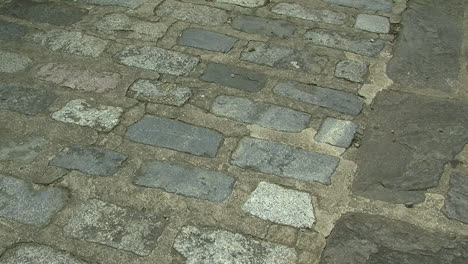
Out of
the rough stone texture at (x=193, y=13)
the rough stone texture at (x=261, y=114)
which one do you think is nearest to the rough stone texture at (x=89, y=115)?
the rough stone texture at (x=261, y=114)

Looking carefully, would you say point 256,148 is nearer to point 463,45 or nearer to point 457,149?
point 457,149

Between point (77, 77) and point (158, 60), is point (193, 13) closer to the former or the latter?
point (158, 60)

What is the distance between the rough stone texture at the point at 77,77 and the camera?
3.09 metres

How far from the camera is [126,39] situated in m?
3.54

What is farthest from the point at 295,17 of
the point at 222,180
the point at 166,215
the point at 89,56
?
the point at 166,215

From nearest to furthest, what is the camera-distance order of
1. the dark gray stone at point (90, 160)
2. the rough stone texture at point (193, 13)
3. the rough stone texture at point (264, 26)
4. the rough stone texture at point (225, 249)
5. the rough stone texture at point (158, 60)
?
the rough stone texture at point (225, 249), the dark gray stone at point (90, 160), the rough stone texture at point (158, 60), the rough stone texture at point (264, 26), the rough stone texture at point (193, 13)

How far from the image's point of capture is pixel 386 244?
2.21m

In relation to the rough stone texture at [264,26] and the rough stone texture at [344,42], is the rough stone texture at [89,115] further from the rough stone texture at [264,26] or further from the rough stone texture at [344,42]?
the rough stone texture at [344,42]

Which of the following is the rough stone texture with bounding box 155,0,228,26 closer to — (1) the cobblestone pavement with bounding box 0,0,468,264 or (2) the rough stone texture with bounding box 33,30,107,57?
(1) the cobblestone pavement with bounding box 0,0,468,264

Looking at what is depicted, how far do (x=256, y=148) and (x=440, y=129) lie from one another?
930mm

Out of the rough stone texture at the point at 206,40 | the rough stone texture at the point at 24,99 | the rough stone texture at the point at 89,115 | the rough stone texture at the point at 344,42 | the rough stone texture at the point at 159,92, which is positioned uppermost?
the rough stone texture at the point at 344,42

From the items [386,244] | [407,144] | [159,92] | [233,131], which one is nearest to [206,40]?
[159,92]

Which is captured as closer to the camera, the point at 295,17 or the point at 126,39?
the point at 126,39

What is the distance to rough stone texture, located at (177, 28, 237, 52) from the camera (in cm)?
349
